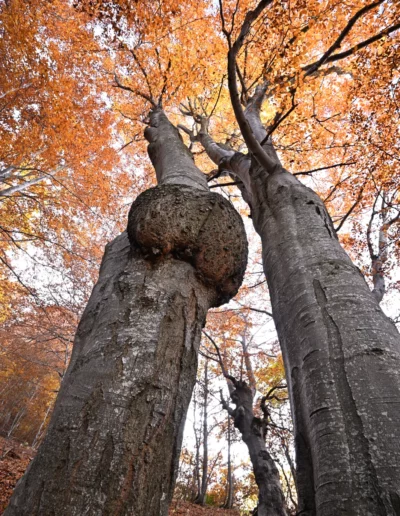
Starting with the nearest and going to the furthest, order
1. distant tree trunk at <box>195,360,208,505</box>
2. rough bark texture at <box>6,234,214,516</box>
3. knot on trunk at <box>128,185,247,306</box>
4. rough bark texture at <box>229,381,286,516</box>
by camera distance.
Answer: rough bark texture at <box>6,234,214,516</box>
knot on trunk at <box>128,185,247,306</box>
rough bark texture at <box>229,381,286,516</box>
distant tree trunk at <box>195,360,208,505</box>

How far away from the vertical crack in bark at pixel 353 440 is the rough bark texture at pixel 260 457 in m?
4.76

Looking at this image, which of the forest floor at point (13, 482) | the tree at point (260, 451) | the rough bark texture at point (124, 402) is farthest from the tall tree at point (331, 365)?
the forest floor at point (13, 482)

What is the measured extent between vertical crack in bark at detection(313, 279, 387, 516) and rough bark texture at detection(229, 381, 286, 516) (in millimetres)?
4763

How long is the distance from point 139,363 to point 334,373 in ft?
2.71

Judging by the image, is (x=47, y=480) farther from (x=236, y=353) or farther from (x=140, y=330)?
(x=236, y=353)

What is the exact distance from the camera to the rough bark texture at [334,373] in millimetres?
954

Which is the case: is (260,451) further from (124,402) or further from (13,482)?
(124,402)

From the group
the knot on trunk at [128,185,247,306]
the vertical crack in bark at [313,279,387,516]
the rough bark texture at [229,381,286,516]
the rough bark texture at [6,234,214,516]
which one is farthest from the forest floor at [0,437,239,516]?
the vertical crack in bark at [313,279,387,516]

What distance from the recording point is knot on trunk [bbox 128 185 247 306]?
4.83 feet

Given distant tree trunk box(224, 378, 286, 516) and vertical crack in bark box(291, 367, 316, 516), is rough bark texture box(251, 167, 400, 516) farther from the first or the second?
distant tree trunk box(224, 378, 286, 516)

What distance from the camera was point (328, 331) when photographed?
138 cm

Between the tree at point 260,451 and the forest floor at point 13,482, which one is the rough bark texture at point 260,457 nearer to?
the tree at point 260,451

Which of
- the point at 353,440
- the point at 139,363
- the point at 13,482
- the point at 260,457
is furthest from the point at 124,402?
the point at 13,482

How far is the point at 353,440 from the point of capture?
1041mm
